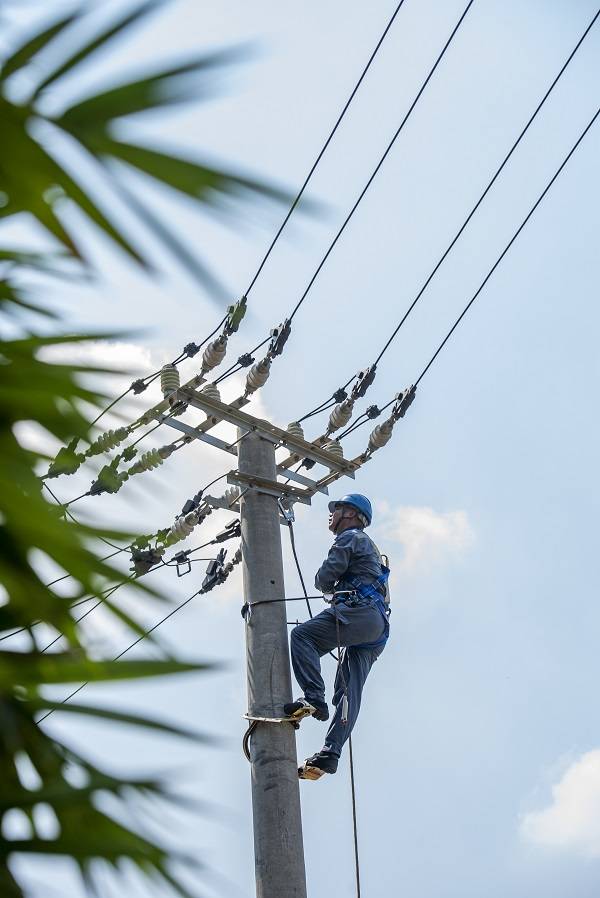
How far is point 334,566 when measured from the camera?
761 centimetres

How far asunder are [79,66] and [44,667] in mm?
569

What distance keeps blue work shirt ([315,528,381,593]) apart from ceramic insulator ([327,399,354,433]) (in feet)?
2.38

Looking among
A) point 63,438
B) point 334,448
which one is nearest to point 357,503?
point 334,448

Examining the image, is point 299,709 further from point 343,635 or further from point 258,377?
point 258,377

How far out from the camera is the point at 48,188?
1.22m

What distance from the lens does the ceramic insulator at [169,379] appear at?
747cm

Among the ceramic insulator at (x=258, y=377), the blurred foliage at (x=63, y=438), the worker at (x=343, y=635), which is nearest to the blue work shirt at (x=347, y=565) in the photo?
the worker at (x=343, y=635)

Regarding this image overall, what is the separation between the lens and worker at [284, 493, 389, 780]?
6.82 meters

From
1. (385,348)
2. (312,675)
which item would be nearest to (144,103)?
(312,675)

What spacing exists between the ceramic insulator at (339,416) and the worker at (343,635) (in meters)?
0.65

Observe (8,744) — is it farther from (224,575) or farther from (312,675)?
(224,575)

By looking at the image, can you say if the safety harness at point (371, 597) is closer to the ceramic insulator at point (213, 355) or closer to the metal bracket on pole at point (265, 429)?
the metal bracket on pole at point (265, 429)

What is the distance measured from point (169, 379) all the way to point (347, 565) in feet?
4.92

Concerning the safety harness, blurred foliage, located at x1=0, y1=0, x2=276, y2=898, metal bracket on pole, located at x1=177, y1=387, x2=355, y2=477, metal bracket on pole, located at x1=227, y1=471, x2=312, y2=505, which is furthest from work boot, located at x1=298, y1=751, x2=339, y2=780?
blurred foliage, located at x1=0, y1=0, x2=276, y2=898
